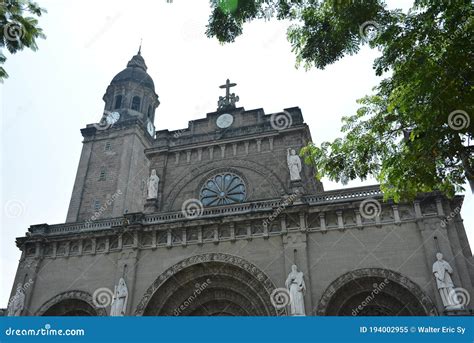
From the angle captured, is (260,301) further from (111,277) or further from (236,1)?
(236,1)

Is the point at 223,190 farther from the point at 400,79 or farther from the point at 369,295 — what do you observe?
the point at 400,79

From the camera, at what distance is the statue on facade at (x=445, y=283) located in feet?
50.8

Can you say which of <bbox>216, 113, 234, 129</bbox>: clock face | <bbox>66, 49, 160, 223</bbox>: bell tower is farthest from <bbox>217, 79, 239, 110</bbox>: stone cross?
<bbox>66, 49, 160, 223</bbox>: bell tower

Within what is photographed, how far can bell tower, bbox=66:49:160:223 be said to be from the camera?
29203mm

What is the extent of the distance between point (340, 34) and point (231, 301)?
14.1m

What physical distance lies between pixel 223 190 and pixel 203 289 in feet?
20.4

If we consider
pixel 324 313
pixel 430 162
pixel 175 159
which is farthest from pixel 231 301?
pixel 430 162

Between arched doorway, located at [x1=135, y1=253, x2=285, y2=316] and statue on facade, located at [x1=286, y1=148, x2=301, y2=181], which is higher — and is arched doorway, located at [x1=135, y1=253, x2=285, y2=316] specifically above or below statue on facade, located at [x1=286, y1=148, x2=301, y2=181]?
below

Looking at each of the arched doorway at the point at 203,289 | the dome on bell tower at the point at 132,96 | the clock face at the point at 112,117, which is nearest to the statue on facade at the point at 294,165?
the arched doorway at the point at 203,289

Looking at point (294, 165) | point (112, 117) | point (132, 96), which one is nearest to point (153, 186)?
point (294, 165)

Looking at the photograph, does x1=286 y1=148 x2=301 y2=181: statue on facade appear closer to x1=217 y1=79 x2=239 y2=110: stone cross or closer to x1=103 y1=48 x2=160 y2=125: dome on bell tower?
x1=217 y1=79 x2=239 y2=110: stone cross

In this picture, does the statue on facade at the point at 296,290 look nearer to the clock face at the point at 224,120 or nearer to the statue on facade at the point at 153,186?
the statue on facade at the point at 153,186

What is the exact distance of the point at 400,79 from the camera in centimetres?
916

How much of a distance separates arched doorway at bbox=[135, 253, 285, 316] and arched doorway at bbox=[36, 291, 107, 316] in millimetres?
3122
